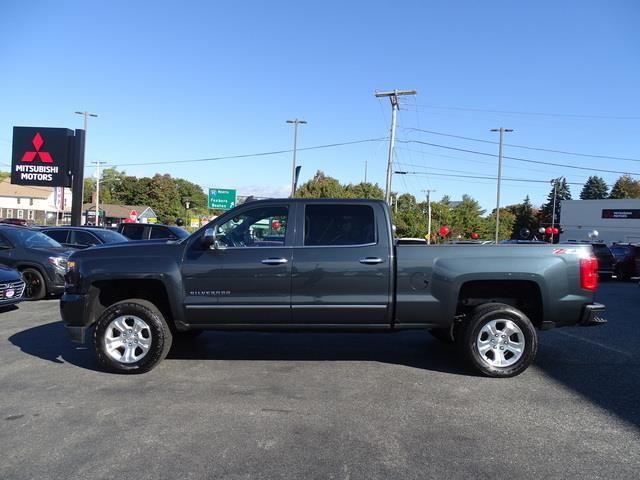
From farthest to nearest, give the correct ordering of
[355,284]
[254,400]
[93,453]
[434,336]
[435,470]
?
[434,336]
[355,284]
[254,400]
[93,453]
[435,470]

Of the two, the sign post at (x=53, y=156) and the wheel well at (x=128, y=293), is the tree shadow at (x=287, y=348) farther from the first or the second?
the sign post at (x=53, y=156)

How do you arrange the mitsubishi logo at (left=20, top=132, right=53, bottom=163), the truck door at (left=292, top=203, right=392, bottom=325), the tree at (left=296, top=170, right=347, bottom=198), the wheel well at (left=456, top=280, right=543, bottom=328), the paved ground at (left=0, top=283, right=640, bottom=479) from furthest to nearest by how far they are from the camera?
the tree at (left=296, top=170, right=347, bottom=198) → the mitsubishi logo at (left=20, top=132, right=53, bottom=163) → the wheel well at (left=456, top=280, right=543, bottom=328) → the truck door at (left=292, top=203, right=392, bottom=325) → the paved ground at (left=0, top=283, right=640, bottom=479)

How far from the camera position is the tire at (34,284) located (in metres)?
11.4

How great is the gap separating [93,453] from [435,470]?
2.45 meters

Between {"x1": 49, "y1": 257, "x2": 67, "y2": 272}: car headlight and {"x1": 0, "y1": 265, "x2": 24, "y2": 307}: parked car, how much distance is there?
5.03ft

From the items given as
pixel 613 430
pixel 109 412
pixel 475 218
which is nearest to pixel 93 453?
pixel 109 412

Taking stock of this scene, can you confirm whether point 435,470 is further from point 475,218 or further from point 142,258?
point 475,218

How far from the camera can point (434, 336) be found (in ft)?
25.5

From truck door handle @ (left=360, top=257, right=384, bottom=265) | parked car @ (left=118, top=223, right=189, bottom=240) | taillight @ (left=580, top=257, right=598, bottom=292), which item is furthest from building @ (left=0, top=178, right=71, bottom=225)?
taillight @ (left=580, top=257, right=598, bottom=292)

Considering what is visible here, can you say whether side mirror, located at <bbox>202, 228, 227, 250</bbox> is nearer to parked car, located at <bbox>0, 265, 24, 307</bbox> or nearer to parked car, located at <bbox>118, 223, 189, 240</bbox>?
parked car, located at <bbox>0, 265, 24, 307</bbox>

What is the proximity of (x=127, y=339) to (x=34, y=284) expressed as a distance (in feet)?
22.8

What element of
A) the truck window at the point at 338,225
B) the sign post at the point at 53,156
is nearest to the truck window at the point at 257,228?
the truck window at the point at 338,225

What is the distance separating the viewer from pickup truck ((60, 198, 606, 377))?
5.73 metres

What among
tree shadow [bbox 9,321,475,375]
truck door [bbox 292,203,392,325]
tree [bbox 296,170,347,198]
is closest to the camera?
truck door [bbox 292,203,392,325]
